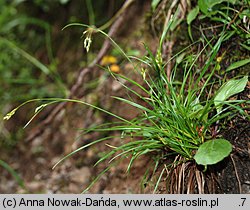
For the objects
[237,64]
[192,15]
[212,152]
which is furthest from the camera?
[192,15]

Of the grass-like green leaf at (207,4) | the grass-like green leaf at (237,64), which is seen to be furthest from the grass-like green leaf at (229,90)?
the grass-like green leaf at (207,4)

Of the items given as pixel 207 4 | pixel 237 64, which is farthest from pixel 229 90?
pixel 207 4

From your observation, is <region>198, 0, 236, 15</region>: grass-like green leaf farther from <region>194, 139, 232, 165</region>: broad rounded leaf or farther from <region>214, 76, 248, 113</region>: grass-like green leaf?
<region>194, 139, 232, 165</region>: broad rounded leaf

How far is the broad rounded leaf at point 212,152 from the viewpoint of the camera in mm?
Result: 1029

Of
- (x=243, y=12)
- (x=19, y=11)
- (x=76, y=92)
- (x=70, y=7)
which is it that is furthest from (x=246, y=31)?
(x=19, y=11)

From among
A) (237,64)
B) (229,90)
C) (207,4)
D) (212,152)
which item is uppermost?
(207,4)

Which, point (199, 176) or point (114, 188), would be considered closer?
point (199, 176)

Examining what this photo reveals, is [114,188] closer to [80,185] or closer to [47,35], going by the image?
[80,185]

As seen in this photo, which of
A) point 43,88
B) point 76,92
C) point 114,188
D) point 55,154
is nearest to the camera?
point 114,188

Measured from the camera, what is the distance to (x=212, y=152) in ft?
3.44

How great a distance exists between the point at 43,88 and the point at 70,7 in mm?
543

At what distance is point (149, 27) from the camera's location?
183 centimetres

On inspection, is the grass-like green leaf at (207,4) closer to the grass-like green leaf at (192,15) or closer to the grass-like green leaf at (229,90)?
the grass-like green leaf at (192,15)

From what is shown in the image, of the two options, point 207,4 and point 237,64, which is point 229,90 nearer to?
point 237,64
